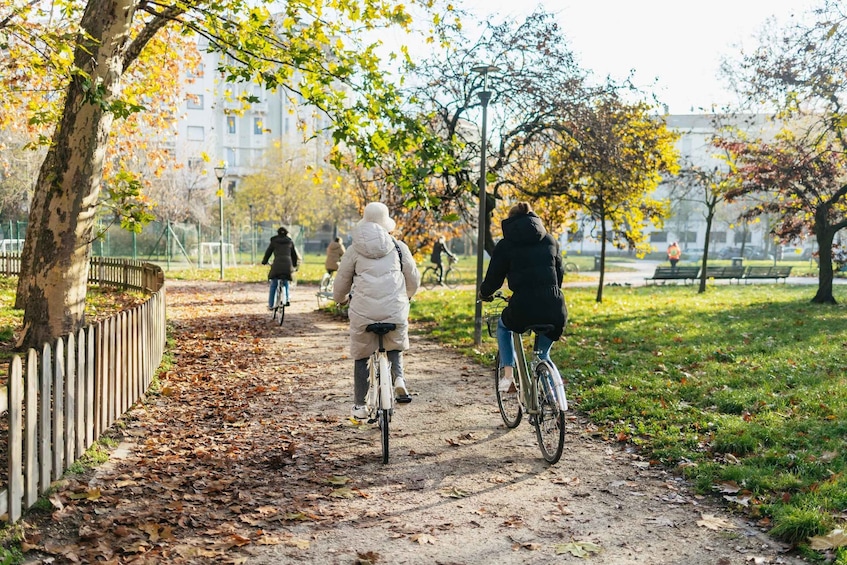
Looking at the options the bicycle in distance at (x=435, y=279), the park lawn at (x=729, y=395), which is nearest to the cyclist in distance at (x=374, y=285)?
the park lawn at (x=729, y=395)

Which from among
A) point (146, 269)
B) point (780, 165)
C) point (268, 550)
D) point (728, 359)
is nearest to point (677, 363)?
point (728, 359)

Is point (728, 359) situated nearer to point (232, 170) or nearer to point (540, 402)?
point (540, 402)

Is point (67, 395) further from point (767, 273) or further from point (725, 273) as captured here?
point (767, 273)

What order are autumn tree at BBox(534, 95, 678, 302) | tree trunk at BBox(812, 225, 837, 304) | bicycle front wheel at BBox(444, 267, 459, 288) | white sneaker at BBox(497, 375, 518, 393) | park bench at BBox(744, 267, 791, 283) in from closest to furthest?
white sneaker at BBox(497, 375, 518, 393), autumn tree at BBox(534, 95, 678, 302), tree trunk at BBox(812, 225, 837, 304), bicycle front wheel at BBox(444, 267, 459, 288), park bench at BBox(744, 267, 791, 283)

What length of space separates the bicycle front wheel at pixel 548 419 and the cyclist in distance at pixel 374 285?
107cm

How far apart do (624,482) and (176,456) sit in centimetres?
348

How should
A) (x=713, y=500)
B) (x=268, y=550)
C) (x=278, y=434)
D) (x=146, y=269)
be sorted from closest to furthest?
(x=268, y=550) → (x=713, y=500) → (x=278, y=434) → (x=146, y=269)

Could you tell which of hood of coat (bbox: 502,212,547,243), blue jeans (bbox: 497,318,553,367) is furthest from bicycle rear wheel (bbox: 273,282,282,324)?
hood of coat (bbox: 502,212,547,243)

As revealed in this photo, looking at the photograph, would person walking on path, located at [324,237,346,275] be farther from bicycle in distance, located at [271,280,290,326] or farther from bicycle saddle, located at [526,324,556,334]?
bicycle saddle, located at [526,324,556,334]

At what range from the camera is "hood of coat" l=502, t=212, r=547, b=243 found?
20.1 feet

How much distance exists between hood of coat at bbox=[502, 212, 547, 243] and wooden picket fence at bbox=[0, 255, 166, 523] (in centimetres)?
333

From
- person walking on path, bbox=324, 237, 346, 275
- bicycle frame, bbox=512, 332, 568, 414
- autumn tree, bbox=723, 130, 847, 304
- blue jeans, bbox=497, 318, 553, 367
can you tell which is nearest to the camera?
bicycle frame, bbox=512, 332, 568, 414

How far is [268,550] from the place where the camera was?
4.32 m

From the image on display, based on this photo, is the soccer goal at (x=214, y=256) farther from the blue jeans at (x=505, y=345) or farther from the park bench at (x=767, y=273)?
the blue jeans at (x=505, y=345)
